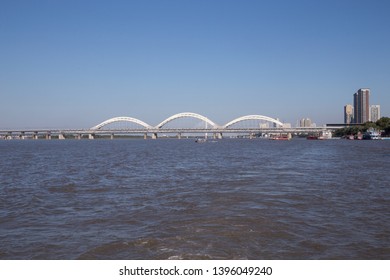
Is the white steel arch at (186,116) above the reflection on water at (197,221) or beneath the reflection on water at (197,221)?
above

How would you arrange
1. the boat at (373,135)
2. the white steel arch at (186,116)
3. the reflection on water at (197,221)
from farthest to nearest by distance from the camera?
1. the white steel arch at (186,116)
2. the boat at (373,135)
3. the reflection on water at (197,221)

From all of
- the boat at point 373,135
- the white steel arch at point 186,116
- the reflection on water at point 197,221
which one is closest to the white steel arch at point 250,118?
the white steel arch at point 186,116

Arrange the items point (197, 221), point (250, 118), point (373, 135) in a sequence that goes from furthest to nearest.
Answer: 1. point (250, 118)
2. point (373, 135)
3. point (197, 221)

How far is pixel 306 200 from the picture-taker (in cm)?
996

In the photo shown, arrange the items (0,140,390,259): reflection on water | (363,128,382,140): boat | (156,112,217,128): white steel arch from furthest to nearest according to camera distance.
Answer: (156,112,217,128): white steel arch → (363,128,382,140): boat → (0,140,390,259): reflection on water

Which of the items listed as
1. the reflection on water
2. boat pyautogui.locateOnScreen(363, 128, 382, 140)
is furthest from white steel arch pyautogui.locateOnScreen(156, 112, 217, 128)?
the reflection on water

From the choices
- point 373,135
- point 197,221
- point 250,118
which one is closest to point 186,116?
point 250,118

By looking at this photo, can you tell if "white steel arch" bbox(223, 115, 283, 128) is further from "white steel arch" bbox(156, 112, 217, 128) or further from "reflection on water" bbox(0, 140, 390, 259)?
"reflection on water" bbox(0, 140, 390, 259)

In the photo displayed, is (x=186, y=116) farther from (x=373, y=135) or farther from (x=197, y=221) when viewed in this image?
(x=197, y=221)

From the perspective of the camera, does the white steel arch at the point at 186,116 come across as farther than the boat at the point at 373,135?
Yes

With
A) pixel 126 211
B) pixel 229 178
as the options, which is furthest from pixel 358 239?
pixel 229 178

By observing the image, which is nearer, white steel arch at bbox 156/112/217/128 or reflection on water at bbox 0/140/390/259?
reflection on water at bbox 0/140/390/259

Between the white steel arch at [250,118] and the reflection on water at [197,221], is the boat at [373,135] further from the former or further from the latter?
the reflection on water at [197,221]
